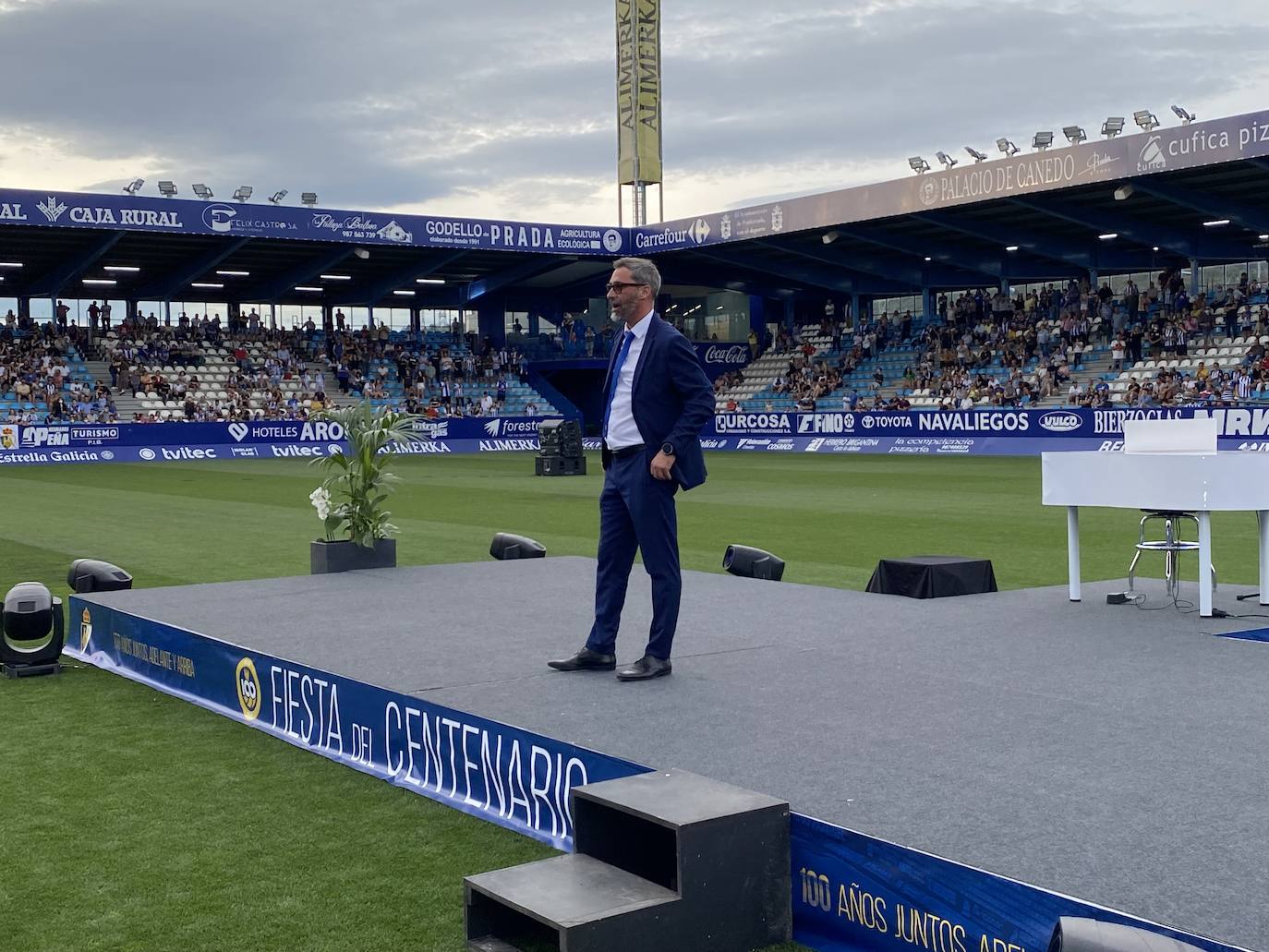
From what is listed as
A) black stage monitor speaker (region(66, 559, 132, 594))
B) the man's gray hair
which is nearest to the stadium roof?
black stage monitor speaker (region(66, 559, 132, 594))

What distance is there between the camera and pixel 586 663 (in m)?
6.34

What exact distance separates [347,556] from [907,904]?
24.7 ft

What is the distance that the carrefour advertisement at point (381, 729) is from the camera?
4.82m

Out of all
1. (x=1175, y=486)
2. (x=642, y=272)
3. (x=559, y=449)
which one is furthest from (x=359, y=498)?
(x=559, y=449)

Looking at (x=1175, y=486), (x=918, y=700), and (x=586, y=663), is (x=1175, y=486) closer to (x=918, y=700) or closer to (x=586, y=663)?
(x=918, y=700)

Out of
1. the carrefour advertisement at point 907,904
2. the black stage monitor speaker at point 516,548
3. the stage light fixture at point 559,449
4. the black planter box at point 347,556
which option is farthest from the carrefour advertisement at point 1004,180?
the carrefour advertisement at point 907,904

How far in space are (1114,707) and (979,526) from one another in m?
11.1

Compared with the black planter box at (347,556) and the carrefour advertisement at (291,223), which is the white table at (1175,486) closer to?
the black planter box at (347,556)

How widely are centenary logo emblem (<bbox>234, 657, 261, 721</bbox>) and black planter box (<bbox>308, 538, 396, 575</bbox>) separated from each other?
3444mm

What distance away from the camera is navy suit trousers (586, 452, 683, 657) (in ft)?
19.7

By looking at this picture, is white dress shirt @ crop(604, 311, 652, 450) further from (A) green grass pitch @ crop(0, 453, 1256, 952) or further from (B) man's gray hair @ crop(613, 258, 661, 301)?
(A) green grass pitch @ crop(0, 453, 1256, 952)

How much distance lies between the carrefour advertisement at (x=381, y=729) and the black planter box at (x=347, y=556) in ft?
7.21

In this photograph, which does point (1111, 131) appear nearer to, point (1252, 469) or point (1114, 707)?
point (1252, 469)

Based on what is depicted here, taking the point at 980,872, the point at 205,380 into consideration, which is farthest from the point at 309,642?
the point at 205,380
